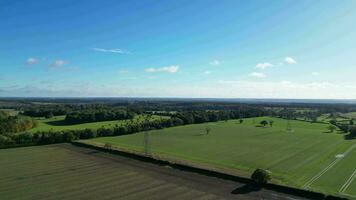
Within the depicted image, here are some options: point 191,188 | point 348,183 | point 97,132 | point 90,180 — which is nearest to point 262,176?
point 191,188

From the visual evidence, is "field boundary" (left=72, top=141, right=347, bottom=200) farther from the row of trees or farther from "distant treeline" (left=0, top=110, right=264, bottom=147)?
the row of trees

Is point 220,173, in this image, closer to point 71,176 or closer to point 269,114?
point 71,176

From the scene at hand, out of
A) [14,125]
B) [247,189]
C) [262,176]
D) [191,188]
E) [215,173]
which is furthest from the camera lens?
[14,125]

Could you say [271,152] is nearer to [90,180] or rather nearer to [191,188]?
[191,188]

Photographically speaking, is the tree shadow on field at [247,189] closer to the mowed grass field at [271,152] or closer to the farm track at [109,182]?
the farm track at [109,182]

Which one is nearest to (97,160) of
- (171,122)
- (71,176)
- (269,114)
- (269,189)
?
(71,176)

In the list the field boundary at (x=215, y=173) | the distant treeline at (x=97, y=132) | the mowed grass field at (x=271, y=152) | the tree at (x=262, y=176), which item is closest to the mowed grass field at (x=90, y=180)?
the field boundary at (x=215, y=173)

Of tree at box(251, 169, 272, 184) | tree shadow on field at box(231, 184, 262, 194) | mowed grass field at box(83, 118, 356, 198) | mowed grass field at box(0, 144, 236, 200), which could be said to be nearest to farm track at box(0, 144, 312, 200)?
mowed grass field at box(0, 144, 236, 200)
